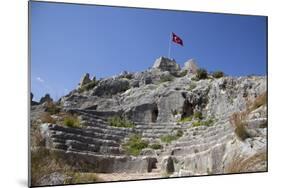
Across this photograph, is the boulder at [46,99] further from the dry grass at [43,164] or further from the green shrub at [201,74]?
the green shrub at [201,74]

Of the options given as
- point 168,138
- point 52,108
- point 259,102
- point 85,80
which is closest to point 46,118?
point 52,108

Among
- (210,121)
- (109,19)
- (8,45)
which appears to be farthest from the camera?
(210,121)

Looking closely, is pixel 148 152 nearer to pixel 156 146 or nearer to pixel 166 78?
pixel 156 146

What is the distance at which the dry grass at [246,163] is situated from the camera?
6344 mm

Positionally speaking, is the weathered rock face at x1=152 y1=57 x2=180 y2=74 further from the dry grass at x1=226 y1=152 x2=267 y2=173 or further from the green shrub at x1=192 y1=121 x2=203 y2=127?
the dry grass at x1=226 y1=152 x2=267 y2=173

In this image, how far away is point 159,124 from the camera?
6.02m

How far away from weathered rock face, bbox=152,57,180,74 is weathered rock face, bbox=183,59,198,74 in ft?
0.36

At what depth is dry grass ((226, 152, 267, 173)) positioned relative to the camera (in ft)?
20.8

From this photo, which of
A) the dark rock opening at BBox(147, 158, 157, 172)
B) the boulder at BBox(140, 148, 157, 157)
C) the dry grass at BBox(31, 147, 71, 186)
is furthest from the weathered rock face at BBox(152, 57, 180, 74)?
the dry grass at BBox(31, 147, 71, 186)

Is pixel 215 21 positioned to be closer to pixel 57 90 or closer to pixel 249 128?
pixel 249 128

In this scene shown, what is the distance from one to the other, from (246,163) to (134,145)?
1.53 metres

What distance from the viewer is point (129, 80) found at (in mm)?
5898
